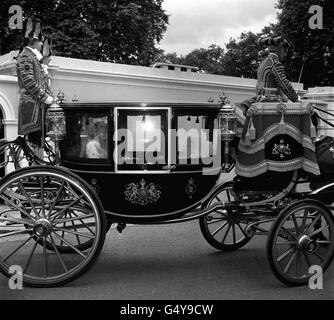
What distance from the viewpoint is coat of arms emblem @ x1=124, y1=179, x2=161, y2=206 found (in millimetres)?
4117

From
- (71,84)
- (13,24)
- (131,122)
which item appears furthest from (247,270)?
(71,84)

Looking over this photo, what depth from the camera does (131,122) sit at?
407 centimetres

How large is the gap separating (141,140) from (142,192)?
42cm

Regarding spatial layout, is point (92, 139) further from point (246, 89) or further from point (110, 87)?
point (246, 89)

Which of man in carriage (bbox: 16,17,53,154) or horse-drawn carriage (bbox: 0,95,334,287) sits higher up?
man in carriage (bbox: 16,17,53,154)

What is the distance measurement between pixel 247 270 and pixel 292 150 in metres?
1.14

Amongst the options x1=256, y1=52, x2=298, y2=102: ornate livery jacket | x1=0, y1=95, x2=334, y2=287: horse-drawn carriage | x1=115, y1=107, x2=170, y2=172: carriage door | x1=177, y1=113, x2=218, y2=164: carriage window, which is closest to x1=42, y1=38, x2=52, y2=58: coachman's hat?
x1=0, y1=95, x2=334, y2=287: horse-drawn carriage

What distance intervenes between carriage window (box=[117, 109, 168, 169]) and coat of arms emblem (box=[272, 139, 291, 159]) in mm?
949

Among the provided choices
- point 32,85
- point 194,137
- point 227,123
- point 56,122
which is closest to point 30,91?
point 32,85

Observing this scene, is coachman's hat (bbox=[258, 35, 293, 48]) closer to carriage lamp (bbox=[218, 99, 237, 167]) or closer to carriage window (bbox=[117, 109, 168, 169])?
carriage lamp (bbox=[218, 99, 237, 167])

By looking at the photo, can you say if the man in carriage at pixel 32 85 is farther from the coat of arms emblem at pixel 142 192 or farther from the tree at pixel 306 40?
the tree at pixel 306 40

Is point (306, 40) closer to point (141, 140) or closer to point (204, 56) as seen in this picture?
point (141, 140)

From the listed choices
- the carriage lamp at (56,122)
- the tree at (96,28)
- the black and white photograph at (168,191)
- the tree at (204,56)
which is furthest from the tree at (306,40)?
the tree at (204,56)

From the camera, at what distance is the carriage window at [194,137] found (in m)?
4.13
